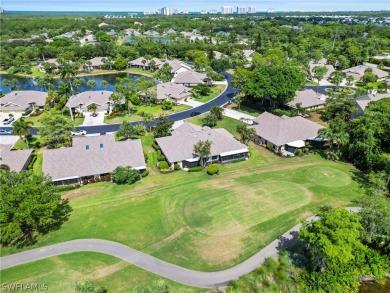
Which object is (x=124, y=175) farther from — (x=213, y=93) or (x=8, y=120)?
(x=213, y=93)

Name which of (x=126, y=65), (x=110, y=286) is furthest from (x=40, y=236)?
(x=126, y=65)

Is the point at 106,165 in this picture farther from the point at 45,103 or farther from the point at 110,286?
the point at 45,103

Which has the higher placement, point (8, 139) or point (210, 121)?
point (210, 121)

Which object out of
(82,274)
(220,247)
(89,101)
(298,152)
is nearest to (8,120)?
(89,101)

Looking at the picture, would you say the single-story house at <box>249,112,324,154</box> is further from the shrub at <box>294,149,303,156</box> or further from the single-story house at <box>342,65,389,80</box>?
the single-story house at <box>342,65,389,80</box>

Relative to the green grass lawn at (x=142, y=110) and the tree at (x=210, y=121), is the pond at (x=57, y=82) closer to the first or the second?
the green grass lawn at (x=142, y=110)
